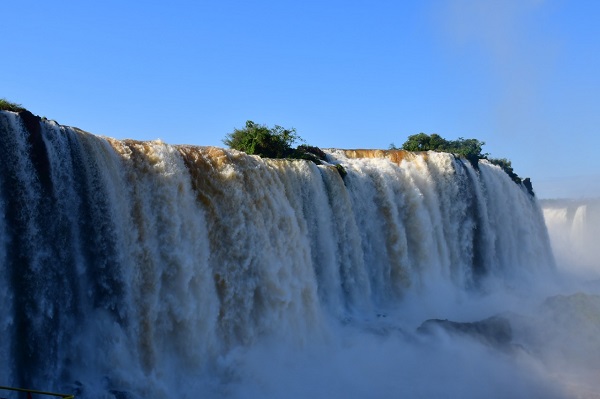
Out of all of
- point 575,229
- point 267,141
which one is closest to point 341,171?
point 267,141

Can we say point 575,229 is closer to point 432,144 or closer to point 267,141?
point 432,144

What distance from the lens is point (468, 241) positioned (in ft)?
80.0

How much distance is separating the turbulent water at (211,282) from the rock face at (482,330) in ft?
1.14

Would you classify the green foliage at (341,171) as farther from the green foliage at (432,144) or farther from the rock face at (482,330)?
the green foliage at (432,144)

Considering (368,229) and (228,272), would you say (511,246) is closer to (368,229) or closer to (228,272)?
(368,229)

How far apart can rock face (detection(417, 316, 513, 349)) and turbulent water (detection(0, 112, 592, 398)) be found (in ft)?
1.14

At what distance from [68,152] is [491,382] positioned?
30.4 ft

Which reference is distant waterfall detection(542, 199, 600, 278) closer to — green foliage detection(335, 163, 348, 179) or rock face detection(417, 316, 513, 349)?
rock face detection(417, 316, 513, 349)

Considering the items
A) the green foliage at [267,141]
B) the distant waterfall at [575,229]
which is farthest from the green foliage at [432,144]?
the green foliage at [267,141]

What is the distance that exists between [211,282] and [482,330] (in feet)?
24.8

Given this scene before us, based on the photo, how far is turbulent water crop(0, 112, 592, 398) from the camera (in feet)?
31.3

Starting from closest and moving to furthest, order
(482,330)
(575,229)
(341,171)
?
1. (482,330)
2. (341,171)
3. (575,229)

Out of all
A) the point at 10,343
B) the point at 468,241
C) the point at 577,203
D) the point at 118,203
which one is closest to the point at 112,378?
the point at 10,343

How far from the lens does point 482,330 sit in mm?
16422
